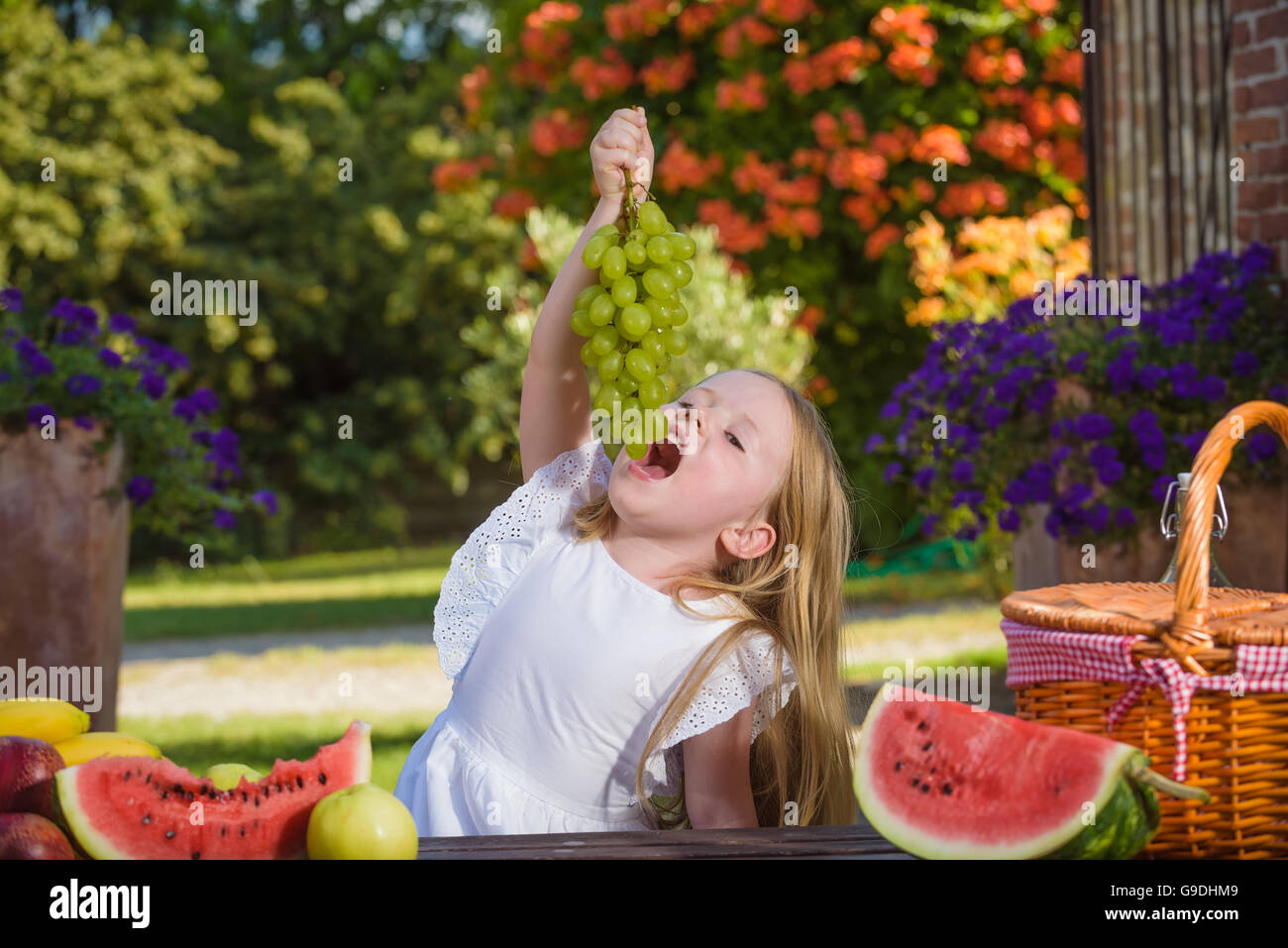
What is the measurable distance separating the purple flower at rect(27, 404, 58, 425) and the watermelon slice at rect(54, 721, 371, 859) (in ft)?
10.6

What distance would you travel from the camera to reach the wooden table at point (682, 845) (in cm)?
136

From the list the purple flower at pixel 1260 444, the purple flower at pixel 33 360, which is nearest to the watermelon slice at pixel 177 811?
the purple flower at pixel 1260 444

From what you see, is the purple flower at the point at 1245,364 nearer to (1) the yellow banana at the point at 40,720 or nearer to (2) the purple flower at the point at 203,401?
(2) the purple flower at the point at 203,401

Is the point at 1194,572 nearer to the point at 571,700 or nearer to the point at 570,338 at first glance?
the point at 571,700

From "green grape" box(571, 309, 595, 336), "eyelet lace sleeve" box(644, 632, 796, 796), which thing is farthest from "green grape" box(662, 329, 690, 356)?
"eyelet lace sleeve" box(644, 632, 796, 796)

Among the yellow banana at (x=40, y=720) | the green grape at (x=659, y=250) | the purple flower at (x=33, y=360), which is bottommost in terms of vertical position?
the yellow banana at (x=40, y=720)

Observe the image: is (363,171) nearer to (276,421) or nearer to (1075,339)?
(276,421)

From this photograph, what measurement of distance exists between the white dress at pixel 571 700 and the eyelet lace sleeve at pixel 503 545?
0.28ft

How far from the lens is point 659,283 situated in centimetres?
184

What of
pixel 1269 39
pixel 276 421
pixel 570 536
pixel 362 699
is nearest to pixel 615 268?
pixel 570 536

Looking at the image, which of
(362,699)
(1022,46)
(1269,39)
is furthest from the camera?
(1022,46)

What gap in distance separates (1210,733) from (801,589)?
0.81 meters

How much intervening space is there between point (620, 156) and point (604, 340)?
0.30 metres

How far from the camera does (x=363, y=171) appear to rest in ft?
49.3
